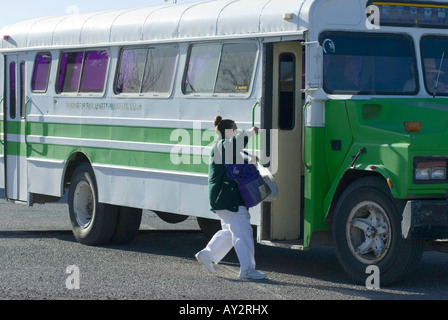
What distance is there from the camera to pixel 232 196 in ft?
Answer: 34.1

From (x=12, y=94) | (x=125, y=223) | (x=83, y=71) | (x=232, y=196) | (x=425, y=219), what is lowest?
(x=125, y=223)

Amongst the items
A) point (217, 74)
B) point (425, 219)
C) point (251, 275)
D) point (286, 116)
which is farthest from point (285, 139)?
point (425, 219)

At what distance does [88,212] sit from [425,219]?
18.5ft

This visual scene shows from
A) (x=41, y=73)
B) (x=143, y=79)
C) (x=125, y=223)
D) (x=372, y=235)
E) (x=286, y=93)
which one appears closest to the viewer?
(x=372, y=235)

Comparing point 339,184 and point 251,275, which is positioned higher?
point 339,184

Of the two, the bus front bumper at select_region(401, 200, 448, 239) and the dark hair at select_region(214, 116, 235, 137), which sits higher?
the dark hair at select_region(214, 116, 235, 137)

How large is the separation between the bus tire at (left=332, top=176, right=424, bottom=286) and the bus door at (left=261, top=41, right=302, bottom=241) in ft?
2.47

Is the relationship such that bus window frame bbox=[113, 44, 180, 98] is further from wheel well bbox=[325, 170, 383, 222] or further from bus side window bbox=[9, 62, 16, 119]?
wheel well bbox=[325, 170, 383, 222]

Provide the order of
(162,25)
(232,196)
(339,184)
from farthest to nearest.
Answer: (162,25) → (232,196) → (339,184)

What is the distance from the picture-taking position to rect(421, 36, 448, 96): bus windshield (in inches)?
418

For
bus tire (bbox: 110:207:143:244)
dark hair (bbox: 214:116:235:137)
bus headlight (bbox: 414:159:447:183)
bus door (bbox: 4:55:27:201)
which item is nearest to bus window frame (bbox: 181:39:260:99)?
dark hair (bbox: 214:116:235:137)

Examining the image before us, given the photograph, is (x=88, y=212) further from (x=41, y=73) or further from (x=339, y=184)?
(x=339, y=184)
